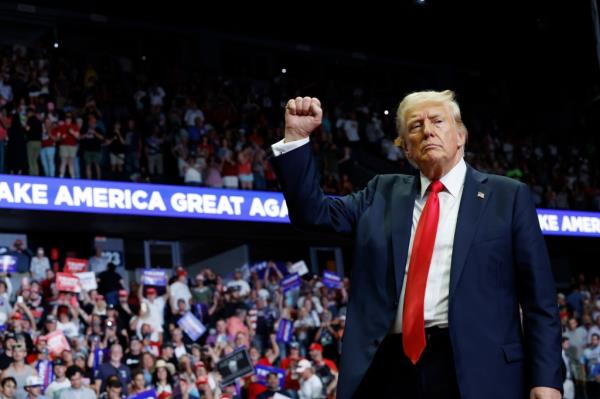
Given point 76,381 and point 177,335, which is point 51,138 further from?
point 76,381

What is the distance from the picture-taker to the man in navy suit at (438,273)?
2.67 metres

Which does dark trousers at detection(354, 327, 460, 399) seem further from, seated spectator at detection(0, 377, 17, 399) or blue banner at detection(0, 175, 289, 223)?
blue banner at detection(0, 175, 289, 223)

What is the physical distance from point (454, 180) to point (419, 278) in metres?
0.37

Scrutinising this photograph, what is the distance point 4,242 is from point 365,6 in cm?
1067

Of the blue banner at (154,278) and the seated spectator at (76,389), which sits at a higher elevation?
the blue banner at (154,278)

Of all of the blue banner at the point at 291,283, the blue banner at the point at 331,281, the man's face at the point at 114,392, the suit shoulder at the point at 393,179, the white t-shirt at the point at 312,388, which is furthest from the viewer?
the blue banner at the point at 331,281

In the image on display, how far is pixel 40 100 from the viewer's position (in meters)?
16.8

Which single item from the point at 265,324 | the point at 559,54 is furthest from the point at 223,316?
the point at 559,54

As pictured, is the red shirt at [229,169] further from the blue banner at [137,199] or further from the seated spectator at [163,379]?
the seated spectator at [163,379]

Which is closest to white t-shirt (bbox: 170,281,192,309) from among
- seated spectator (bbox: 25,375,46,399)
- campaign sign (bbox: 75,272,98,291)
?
campaign sign (bbox: 75,272,98,291)

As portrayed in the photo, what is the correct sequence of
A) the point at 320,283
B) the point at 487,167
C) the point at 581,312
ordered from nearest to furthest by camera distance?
the point at 320,283 → the point at 581,312 → the point at 487,167

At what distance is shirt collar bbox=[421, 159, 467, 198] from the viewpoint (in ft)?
9.62

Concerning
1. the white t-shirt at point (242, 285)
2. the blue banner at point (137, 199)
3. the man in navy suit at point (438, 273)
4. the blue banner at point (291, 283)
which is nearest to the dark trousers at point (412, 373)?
the man in navy suit at point (438, 273)

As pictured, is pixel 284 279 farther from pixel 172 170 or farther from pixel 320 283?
pixel 172 170
